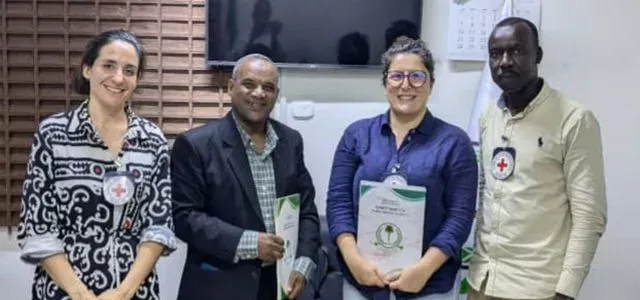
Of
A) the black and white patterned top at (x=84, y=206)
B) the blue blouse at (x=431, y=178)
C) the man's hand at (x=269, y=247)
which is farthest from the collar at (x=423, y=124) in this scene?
the black and white patterned top at (x=84, y=206)

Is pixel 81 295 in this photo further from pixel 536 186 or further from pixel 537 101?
pixel 537 101

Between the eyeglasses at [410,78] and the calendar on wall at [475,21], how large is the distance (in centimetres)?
121

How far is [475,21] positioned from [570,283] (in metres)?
1.57

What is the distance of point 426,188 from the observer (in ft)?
6.48

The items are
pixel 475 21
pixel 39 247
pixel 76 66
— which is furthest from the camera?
pixel 475 21

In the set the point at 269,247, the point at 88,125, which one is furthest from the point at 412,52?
the point at 88,125

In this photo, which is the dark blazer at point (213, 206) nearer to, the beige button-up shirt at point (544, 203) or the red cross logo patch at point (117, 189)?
the red cross logo patch at point (117, 189)

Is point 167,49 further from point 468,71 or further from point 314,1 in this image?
point 468,71

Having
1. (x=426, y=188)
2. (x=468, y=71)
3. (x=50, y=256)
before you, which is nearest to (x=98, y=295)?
(x=50, y=256)

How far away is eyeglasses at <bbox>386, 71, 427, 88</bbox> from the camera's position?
2016 mm

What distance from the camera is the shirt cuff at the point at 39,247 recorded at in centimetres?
177

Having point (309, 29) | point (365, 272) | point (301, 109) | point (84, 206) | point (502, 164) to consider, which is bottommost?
point (365, 272)

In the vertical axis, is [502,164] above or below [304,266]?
above

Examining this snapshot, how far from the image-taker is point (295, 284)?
216 cm
